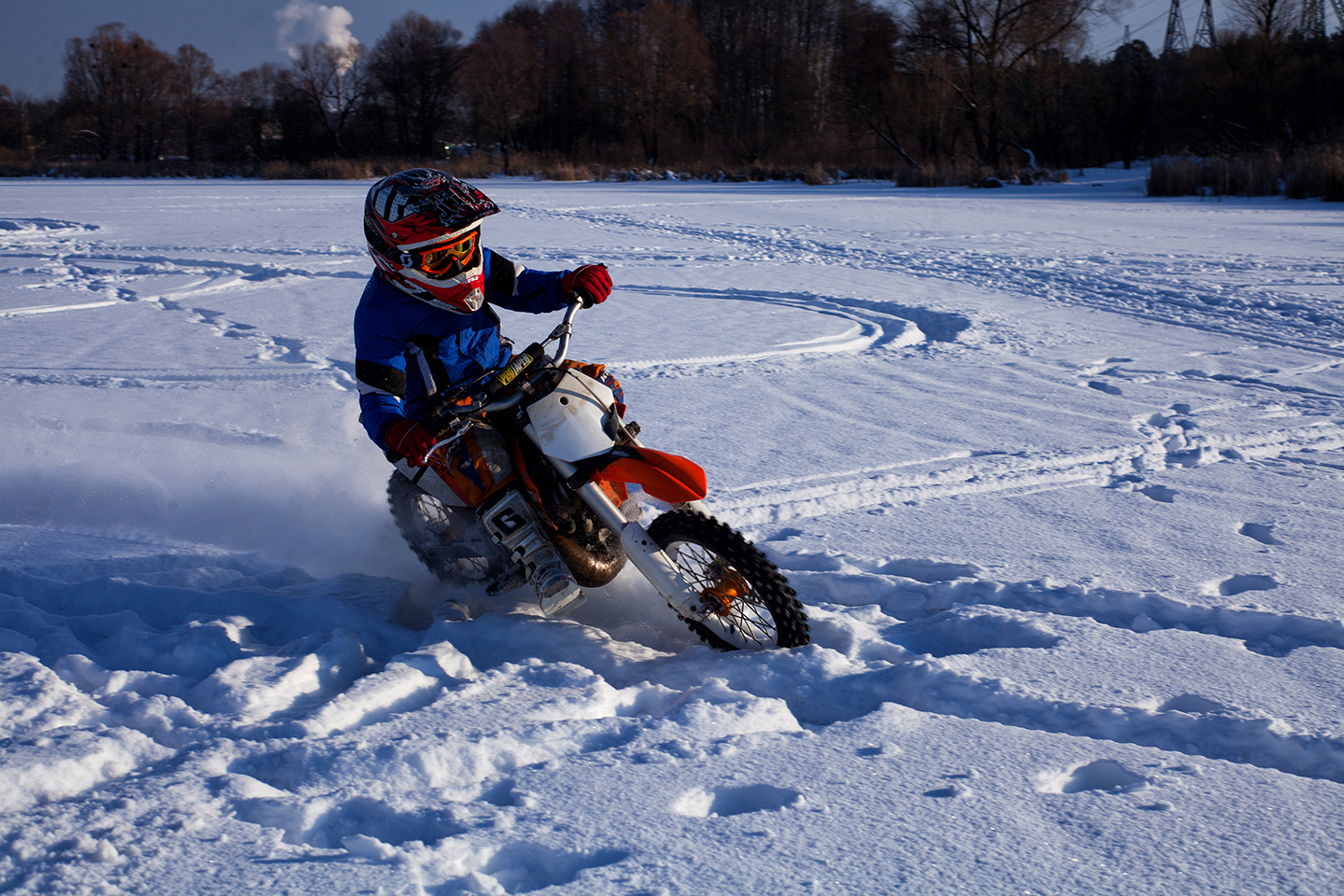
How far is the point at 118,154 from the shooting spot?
4581cm

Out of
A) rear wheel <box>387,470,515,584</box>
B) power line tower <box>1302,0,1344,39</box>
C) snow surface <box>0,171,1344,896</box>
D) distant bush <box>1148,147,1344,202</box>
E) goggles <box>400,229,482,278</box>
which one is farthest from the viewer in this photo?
power line tower <box>1302,0,1344,39</box>

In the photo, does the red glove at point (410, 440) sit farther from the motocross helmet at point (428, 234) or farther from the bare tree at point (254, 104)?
the bare tree at point (254, 104)

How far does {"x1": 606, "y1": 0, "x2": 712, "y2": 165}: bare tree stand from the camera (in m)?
44.8

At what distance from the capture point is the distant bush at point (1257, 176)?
14.8m

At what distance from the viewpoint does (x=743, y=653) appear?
2.73m

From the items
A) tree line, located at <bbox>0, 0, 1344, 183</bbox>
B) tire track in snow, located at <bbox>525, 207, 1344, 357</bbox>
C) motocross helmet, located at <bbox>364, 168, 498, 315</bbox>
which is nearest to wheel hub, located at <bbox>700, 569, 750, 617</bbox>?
motocross helmet, located at <bbox>364, 168, 498, 315</bbox>

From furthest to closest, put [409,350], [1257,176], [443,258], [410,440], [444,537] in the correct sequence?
1. [1257,176]
2. [444,537]
3. [409,350]
4. [443,258]
5. [410,440]

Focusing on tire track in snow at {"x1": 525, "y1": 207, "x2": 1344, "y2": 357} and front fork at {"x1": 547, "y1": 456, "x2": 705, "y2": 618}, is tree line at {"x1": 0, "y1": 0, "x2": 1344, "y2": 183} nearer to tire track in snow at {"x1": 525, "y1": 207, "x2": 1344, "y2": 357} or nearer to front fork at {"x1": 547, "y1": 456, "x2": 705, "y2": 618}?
tire track in snow at {"x1": 525, "y1": 207, "x2": 1344, "y2": 357}

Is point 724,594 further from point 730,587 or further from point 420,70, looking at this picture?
point 420,70

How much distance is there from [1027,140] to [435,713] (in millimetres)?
37117

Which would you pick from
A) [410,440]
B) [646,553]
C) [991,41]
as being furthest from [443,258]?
[991,41]

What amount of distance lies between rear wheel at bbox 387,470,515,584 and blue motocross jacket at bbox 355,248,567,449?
14.1 inches

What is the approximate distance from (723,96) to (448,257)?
160 ft

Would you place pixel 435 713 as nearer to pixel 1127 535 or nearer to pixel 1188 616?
pixel 1188 616
